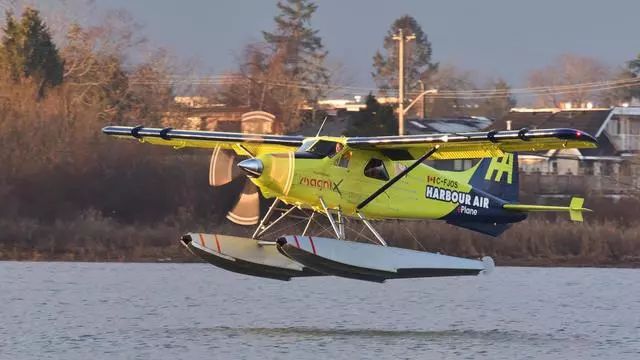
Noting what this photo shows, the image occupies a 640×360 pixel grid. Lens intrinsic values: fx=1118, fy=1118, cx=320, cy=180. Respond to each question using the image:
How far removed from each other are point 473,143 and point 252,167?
3.55 metres

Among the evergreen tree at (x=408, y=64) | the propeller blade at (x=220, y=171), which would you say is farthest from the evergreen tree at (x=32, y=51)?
the evergreen tree at (x=408, y=64)

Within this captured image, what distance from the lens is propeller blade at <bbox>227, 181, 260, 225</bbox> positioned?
16703 mm

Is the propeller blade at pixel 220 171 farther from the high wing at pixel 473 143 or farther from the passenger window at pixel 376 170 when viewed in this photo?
the passenger window at pixel 376 170

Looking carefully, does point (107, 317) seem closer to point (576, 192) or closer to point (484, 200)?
point (484, 200)

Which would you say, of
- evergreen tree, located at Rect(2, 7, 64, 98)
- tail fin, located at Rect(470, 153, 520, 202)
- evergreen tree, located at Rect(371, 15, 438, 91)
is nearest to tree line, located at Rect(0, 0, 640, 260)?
evergreen tree, located at Rect(2, 7, 64, 98)

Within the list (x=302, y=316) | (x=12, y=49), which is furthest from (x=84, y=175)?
(x=302, y=316)

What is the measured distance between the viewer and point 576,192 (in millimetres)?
37375

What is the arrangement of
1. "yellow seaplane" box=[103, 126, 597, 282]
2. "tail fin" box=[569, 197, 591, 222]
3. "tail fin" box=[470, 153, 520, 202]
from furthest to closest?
"tail fin" box=[470, 153, 520, 202]
"tail fin" box=[569, 197, 591, 222]
"yellow seaplane" box=[103, 126, 597, 282]

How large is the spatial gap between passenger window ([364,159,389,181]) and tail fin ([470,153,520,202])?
2.76 m

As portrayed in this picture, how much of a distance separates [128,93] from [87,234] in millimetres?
15692

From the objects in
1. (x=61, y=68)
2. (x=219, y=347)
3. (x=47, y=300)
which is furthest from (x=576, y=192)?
(x=219, y=347)

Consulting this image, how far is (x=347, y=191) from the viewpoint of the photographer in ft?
52.9

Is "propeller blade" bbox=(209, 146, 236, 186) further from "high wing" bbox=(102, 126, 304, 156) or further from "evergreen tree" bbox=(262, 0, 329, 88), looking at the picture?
"evergreen tree" bbox=(262, 0, 329, 88)

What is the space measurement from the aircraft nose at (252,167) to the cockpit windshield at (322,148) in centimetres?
95
